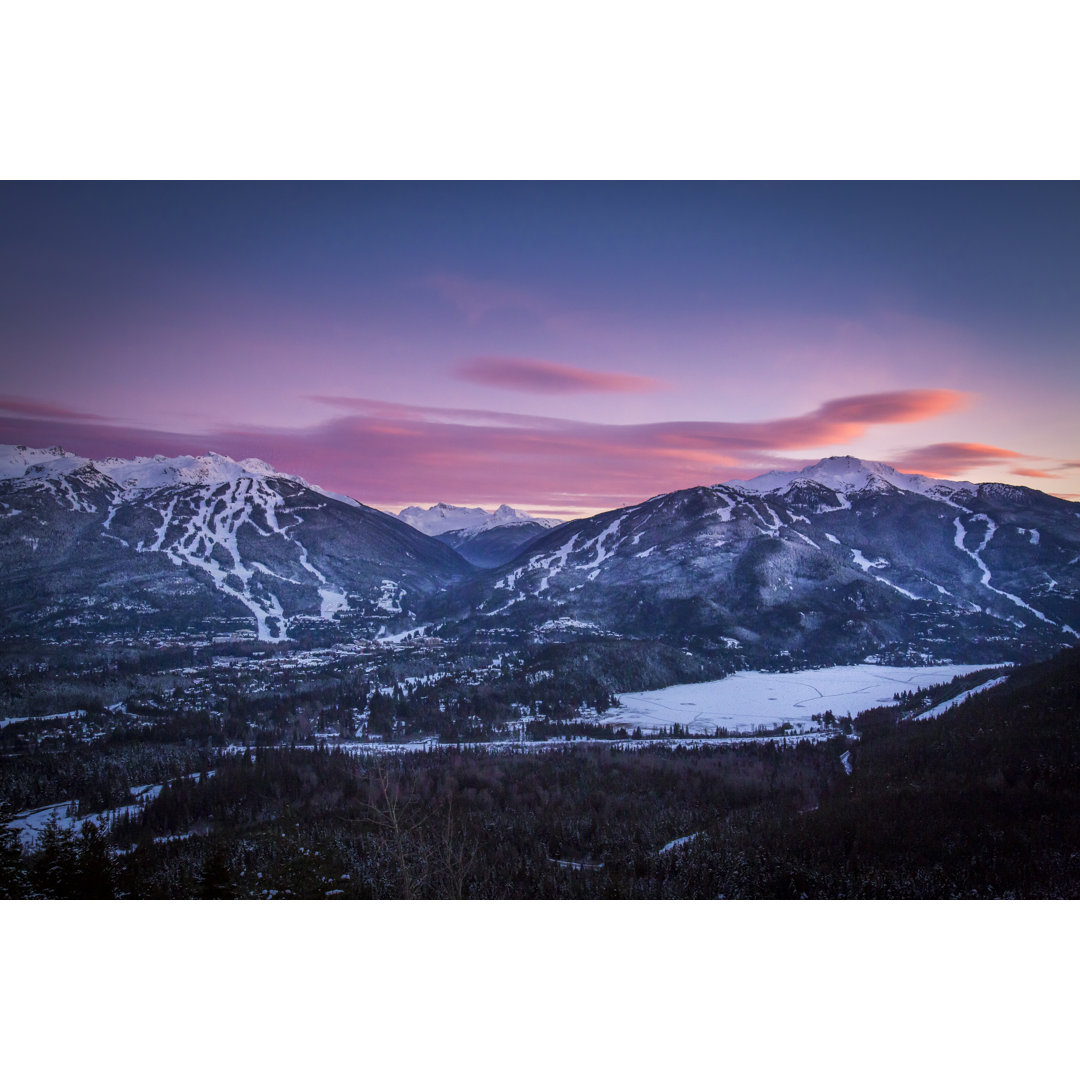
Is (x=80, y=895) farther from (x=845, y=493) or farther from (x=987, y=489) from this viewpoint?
(x=845, y=493)

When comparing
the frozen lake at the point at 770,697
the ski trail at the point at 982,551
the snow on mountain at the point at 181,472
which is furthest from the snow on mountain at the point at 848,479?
the snow on mountain at the point at 181,472

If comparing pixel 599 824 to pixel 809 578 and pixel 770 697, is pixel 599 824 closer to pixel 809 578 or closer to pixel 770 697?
pixel 770 697

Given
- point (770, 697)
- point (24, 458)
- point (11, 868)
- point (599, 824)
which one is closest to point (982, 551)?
point (770, 697)

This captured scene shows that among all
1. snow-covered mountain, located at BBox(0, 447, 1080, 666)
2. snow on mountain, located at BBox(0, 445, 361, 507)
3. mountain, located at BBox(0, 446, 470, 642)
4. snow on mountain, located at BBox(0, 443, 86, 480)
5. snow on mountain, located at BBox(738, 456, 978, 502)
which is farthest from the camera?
snow on mountain, located at BBox(738, 456, 978, 502)

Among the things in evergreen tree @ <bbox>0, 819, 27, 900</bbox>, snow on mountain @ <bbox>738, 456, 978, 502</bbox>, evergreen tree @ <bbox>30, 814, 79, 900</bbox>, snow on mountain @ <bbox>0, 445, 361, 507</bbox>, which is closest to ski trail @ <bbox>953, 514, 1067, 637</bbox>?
snow on mountain @ <bbox>738, 456, 978, 502</bbox>

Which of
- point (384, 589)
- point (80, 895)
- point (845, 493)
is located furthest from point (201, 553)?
point (845, 493)

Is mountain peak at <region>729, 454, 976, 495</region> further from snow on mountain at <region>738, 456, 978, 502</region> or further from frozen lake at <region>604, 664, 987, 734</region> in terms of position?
frozen lake at <region>604, 664, 987, 734</region>
